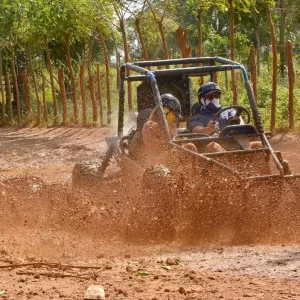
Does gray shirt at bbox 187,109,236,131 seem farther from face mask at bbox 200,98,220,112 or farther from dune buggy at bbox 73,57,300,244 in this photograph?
dune buggy at bbox 73,57,300,244

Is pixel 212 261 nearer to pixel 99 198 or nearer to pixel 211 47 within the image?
pixel 99 198

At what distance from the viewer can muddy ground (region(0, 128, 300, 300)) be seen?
4922 mm

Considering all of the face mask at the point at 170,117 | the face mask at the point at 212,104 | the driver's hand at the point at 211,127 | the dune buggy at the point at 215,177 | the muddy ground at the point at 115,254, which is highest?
the face mask at the point at 212,104

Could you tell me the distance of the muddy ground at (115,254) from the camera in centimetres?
492

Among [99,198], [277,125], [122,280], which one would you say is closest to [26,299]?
[122,280]

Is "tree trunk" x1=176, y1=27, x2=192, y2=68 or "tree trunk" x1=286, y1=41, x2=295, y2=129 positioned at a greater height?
"tree trunk" x1=176, y1=27, x2=192, y2=68

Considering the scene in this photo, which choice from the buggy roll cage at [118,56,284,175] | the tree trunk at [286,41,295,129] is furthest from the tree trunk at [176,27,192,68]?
the buggy roll cage at [118,56,284,175]

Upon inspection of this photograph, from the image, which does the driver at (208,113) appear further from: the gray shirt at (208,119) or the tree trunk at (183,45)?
the tree trunk at (183,45)

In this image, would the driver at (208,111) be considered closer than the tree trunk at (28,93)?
Yes

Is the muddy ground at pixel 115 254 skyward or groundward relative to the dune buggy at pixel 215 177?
groundward

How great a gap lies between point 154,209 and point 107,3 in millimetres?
16341

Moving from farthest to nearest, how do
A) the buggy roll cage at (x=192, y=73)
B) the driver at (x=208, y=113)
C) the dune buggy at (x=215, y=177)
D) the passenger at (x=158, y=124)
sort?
1. the driver at (x=208, y=113)
2. the passenger at (x=158, y=124)
3. the buggy roll cage at (x=192, y=73)
4. the dune buggy at (x=215, y=177)

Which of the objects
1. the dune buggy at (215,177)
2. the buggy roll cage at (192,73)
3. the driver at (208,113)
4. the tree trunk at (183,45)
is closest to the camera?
the dune buggy at (215,177)

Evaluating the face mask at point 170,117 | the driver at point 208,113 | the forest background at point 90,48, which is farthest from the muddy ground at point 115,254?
the forest background at point 90,48
